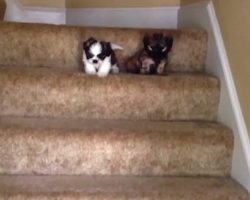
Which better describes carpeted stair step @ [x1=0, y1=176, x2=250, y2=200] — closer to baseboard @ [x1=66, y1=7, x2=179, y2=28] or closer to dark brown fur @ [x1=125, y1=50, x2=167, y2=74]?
→ dark brown fur @ [x1=125, y1=50, x2=167, y2=74]

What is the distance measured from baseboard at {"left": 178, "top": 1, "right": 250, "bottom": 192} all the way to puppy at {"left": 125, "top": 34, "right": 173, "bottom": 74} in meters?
0.23

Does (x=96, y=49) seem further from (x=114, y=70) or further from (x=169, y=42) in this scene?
(x=169, y=42)

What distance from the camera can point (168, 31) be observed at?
223 centimetres

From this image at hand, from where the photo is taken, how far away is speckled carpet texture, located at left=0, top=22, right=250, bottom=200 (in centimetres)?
158

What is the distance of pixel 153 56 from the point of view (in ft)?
6.79

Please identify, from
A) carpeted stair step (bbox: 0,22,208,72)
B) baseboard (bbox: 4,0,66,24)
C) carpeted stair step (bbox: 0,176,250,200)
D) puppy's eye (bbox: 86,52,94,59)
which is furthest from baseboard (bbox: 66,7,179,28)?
carpeted stair step (bbox: 0,176,250,200)

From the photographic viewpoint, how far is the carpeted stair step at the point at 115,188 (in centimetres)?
147

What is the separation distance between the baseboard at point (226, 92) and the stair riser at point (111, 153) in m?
0.07

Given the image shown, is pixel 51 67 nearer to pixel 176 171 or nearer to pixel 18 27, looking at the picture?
pixel 18 27

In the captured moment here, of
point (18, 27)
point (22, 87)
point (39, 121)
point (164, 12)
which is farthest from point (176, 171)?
point (164, 12)

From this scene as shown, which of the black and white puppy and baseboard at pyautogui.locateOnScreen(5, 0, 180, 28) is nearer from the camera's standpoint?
the black and white puppy

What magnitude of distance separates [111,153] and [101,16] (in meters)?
1.90

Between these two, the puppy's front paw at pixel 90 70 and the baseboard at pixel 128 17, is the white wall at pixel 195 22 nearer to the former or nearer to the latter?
the baseboard at pixel 128 17

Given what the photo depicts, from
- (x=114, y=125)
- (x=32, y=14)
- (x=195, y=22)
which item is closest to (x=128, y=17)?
(x=195, y=22)
